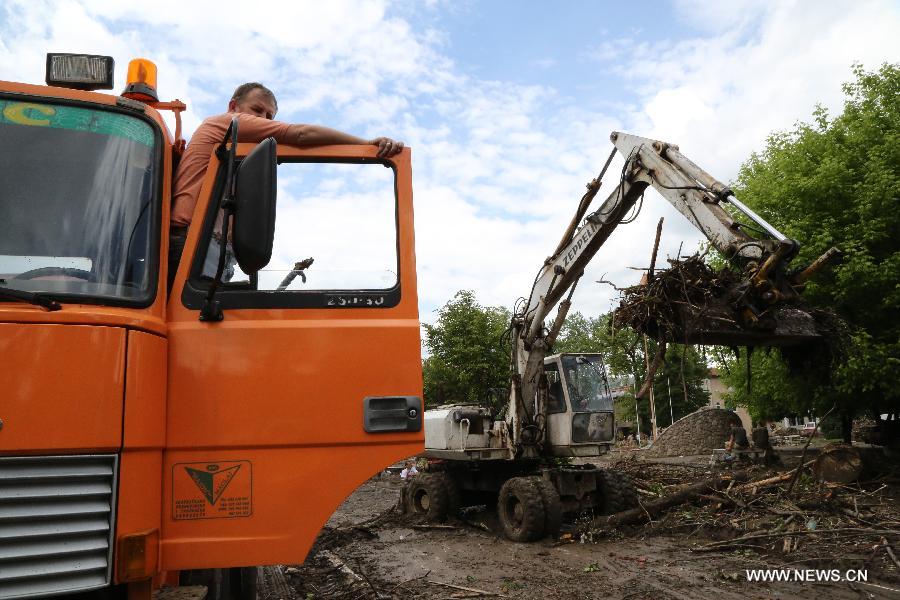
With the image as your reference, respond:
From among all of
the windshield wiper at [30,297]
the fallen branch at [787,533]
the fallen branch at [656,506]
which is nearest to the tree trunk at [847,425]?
the fallen branch at [656,506]

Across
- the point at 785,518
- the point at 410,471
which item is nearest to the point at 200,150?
the point at 785,518

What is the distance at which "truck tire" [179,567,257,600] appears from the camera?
9.71ft

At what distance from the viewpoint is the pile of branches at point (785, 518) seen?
24.7ft

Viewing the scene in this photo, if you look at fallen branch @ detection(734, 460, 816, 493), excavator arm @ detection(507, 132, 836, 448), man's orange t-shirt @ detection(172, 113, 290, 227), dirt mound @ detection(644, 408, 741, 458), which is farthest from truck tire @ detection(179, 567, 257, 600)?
dirt mound @ detection(644, 408, 741, 458)

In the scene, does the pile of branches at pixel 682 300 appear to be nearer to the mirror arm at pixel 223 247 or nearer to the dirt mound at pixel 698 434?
the mirror arm at pixel 223 247

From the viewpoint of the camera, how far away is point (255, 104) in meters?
3.55

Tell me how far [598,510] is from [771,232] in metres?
6.07

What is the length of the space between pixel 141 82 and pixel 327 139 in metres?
1.23

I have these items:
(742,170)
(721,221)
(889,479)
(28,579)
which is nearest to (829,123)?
(742,170)

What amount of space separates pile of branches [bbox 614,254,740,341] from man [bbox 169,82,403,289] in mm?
5262

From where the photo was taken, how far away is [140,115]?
2.83m

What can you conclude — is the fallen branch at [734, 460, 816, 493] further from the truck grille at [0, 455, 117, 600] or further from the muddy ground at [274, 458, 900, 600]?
the truck grille at [0, 455, 117, 600]

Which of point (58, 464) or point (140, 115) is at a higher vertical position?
point (140, 115)

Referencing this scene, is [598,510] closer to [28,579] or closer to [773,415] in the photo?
[773,415]
